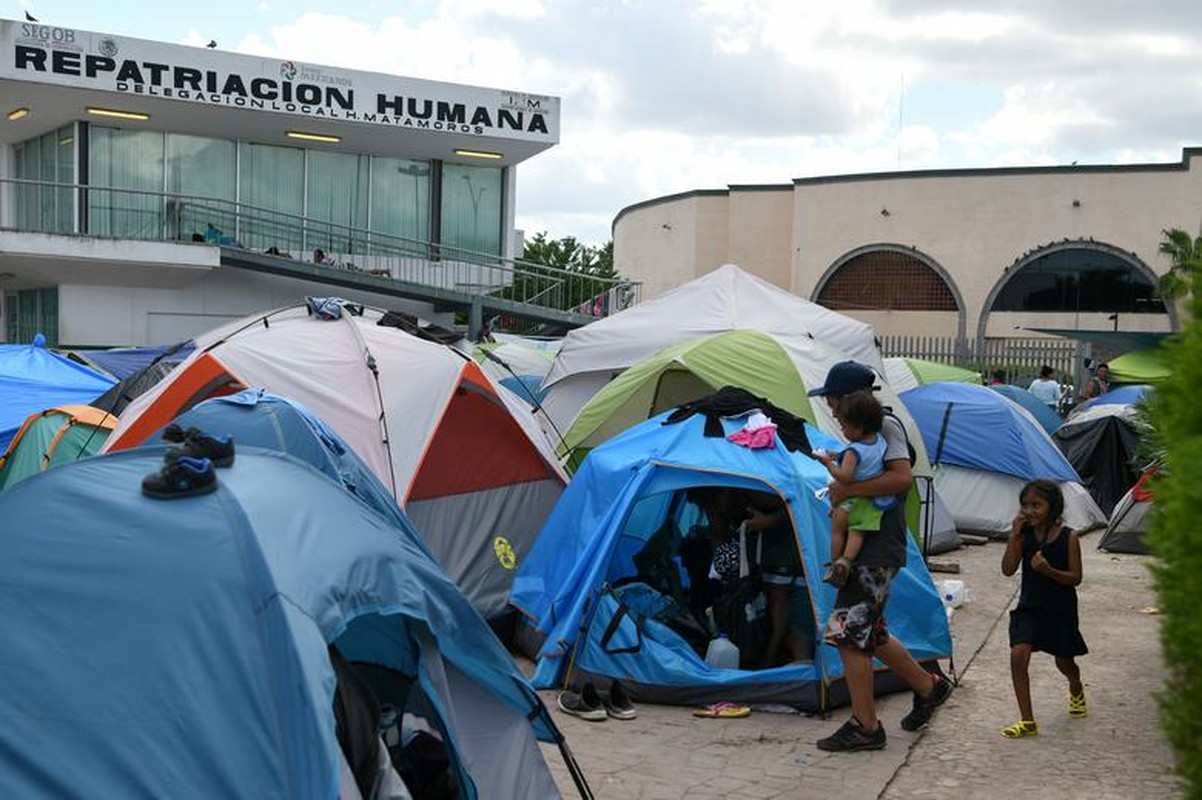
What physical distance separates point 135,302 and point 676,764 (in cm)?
1918

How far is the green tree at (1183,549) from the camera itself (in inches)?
86.5

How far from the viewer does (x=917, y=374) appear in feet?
52.0

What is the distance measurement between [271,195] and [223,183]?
927 mm

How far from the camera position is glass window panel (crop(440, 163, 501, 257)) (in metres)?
26.4

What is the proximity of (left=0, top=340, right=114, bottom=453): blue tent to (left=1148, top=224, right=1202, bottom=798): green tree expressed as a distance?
36.5ft

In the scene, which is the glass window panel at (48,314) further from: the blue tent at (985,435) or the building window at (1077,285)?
the building window at (1077,285)

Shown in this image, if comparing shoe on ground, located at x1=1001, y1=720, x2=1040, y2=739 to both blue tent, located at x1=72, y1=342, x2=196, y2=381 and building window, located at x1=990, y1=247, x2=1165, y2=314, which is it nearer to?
blue tent, located at x1=72, y1=342, x2=196, y2=381

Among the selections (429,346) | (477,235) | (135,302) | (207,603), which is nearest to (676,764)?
(207,603)

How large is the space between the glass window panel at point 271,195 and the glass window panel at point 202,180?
0.22 m

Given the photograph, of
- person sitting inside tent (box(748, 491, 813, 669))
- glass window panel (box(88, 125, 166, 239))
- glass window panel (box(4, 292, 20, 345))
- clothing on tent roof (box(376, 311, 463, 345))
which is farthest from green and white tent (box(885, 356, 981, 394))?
glass window panel (box(4, 292, 20, 345))

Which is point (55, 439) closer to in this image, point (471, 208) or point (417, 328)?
point (417, 328)

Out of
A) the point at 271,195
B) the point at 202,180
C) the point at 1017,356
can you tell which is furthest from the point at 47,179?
the point at 1017,356

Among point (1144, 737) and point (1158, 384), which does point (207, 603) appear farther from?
point (1144, 737)

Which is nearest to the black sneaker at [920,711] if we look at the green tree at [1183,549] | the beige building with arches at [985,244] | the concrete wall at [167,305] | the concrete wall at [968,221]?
the green tree at [1183,549]
